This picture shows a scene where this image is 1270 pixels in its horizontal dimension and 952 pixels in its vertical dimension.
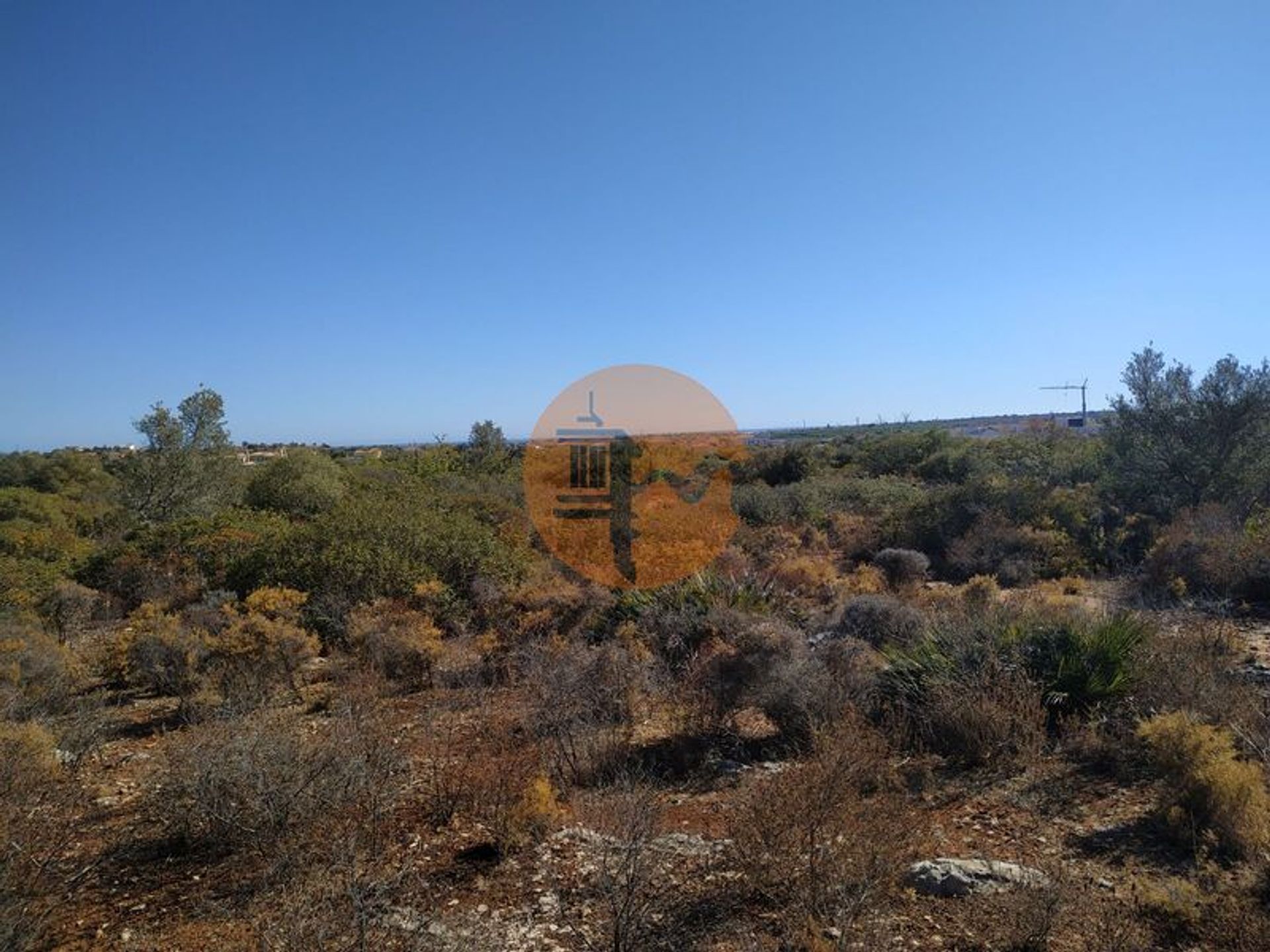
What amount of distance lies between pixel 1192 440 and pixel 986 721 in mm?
12628

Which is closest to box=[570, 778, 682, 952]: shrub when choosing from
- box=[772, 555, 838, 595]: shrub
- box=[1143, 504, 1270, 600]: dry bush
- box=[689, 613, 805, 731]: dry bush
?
box=[689, 613, 805, 731]: dry bush

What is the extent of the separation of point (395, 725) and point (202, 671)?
248cm

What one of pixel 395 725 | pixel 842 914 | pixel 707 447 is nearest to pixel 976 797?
pixel 842 914

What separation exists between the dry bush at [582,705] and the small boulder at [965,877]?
6.62 ft

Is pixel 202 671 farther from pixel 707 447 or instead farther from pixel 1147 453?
pixel 707 447

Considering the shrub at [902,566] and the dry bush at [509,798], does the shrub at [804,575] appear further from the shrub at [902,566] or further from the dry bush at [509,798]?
the dry bush at [509,798]

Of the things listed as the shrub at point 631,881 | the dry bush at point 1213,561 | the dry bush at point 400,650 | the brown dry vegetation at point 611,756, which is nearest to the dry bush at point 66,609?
the brown dry vegetation at point 611,756

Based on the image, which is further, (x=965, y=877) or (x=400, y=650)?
(x=400, y=650)

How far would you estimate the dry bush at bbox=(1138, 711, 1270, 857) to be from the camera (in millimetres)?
3576

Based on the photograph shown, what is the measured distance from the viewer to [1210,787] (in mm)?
3795

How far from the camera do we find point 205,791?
153 inches

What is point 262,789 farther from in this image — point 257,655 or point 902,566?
point 902,566

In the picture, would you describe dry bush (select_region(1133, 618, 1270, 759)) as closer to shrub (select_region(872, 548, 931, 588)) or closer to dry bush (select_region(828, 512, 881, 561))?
shrub (select_region(872, 548, 931, 588))

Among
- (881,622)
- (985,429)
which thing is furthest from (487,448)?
(985,429)
